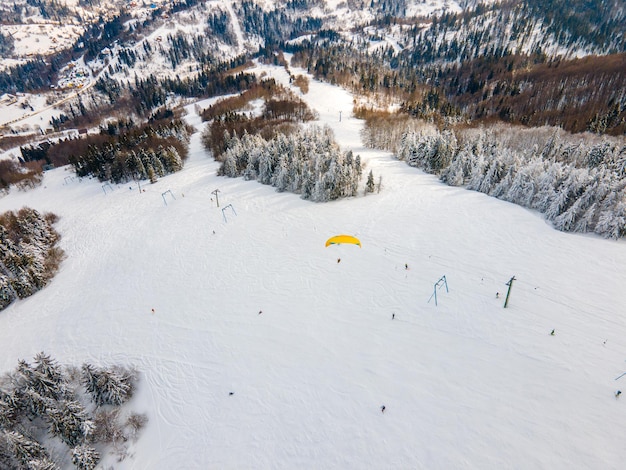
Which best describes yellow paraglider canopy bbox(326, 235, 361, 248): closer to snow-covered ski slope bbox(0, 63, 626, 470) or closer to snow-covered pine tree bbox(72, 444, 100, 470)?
snow-covered ski slope bbox(0, 63, 626, 470)

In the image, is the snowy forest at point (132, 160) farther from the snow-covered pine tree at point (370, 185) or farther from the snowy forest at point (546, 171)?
the snowy forest at point (546, 171)

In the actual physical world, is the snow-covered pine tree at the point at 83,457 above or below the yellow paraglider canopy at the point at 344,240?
below

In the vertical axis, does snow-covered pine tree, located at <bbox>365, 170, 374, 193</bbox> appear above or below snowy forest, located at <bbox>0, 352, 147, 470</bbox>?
above

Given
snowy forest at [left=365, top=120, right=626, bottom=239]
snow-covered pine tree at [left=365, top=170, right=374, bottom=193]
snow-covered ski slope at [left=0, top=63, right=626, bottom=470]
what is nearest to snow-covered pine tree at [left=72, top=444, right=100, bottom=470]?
snow-covered ski slope at [left=0, top=63, right=626, bottom=470]

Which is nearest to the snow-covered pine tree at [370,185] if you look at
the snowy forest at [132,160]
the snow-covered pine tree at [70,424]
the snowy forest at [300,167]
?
the snowy forest at [300,167]

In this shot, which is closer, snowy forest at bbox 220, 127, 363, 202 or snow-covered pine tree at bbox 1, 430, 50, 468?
snow-covered pine tree at bbox 1, 430, 50, 468

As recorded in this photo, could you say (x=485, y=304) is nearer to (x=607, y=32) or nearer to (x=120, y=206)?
(x=120, y=206)

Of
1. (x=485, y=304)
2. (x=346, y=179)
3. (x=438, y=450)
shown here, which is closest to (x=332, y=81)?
(x=346, y=179)
